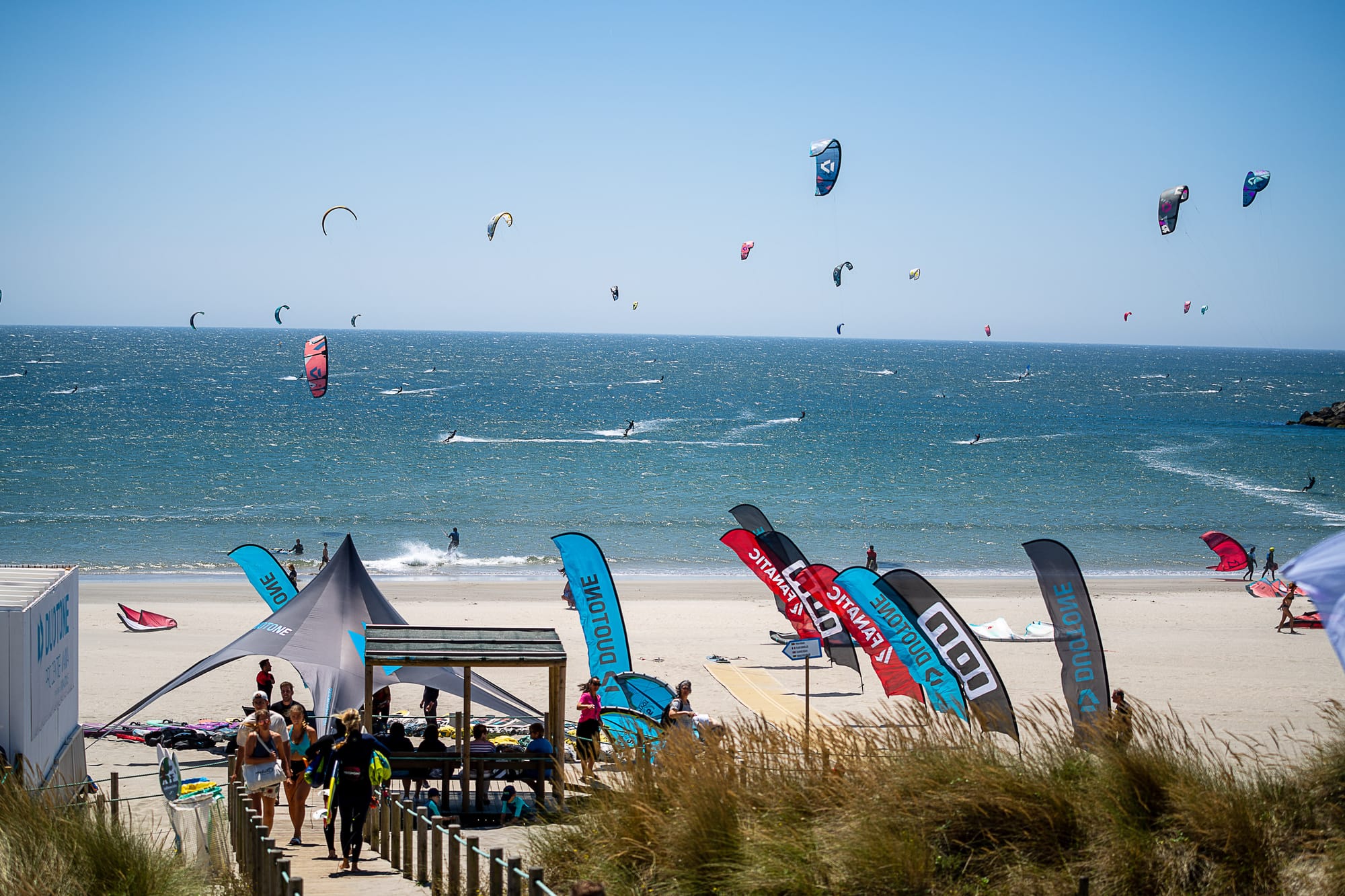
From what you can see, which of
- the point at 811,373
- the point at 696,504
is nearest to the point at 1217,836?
the point at 696,504

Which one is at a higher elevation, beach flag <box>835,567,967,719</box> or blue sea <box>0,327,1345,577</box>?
beach flag <box>835,567,967,719</box>

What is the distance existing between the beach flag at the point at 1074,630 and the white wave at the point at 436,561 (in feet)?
69.8

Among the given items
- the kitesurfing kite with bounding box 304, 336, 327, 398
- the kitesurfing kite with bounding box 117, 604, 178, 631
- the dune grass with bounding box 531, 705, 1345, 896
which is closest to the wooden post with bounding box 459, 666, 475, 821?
the dune grass with bounding box 531, 705, 1345, 896

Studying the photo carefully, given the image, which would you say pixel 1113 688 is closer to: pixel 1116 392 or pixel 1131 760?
pixel 1131 760

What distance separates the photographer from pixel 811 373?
14750cm

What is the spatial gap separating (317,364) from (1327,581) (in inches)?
826

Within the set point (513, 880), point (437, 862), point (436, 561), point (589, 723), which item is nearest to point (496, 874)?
point (513, 880)

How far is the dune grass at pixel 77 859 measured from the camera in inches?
195

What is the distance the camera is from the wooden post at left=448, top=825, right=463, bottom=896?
5320mm

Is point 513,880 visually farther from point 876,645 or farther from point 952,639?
point 876,645

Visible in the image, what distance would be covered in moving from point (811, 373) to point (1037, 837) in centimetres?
14385

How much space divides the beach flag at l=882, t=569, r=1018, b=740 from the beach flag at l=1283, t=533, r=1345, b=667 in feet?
18.9

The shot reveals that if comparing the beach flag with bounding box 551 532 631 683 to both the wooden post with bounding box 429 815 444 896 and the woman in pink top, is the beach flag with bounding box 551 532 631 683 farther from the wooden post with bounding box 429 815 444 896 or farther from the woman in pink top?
the wooden post with bounding box 429 815 444 896

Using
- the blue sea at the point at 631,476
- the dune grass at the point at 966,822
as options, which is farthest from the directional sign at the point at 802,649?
the blue sea at the point at 631,476
